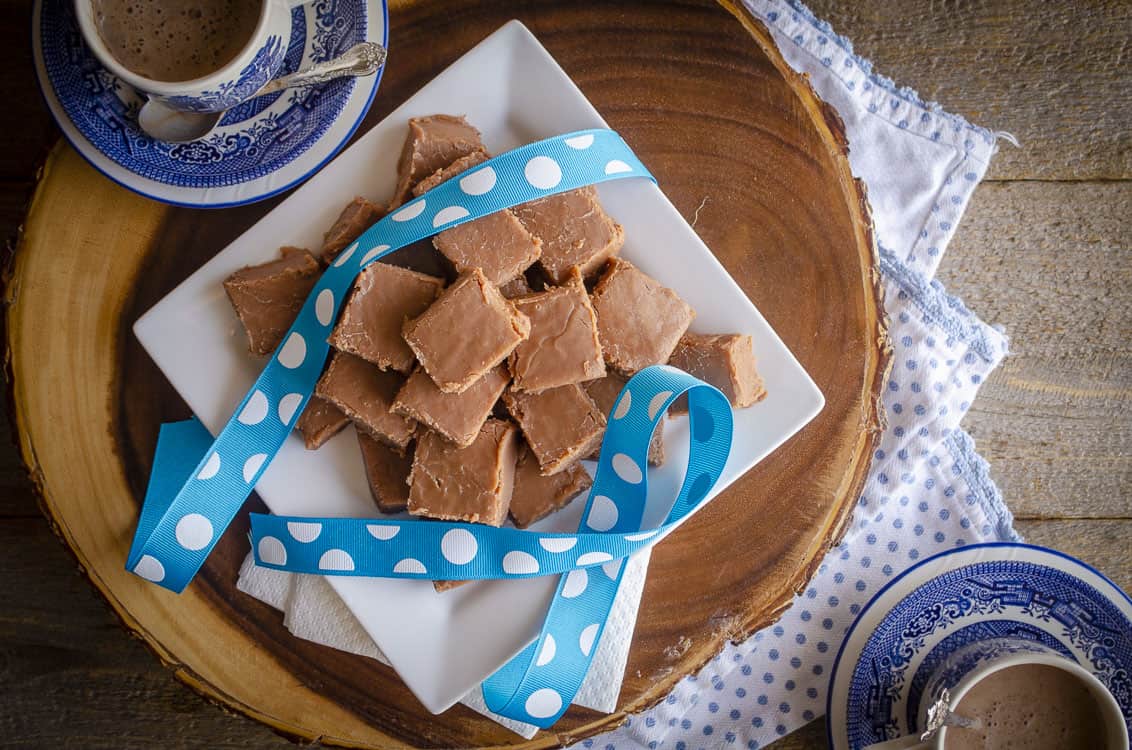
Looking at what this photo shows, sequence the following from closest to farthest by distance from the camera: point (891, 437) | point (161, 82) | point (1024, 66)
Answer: point (161, 82) → point (891, 437) → point (1024, 66)

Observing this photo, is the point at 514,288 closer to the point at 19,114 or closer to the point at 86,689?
the point at 19,114

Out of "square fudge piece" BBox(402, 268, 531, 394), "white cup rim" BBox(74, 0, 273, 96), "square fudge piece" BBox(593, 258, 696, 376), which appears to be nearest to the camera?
"white cup rim" BBox(74, 0, 273, 96)

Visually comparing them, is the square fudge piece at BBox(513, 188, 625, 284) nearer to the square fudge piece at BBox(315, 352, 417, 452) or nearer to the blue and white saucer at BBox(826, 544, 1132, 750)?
the square fudge piece at BBox(315, 352, 417, 452)

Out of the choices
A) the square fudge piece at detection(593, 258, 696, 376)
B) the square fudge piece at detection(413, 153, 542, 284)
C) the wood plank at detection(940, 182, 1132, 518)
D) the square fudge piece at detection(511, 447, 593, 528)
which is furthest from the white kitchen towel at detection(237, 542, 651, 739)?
the wood plank at detection(940, 182, 1132, 518)

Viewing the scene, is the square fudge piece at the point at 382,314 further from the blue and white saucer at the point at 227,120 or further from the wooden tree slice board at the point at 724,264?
the wooden tree slice board at the point at 724,264

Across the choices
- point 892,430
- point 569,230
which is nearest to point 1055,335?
point 892,430

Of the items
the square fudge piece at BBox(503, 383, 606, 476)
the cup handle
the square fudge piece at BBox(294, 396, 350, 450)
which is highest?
the square fudge piece at BBox(503, 383, 606, 476)

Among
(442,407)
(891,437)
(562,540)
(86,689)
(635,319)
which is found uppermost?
(635,319)
